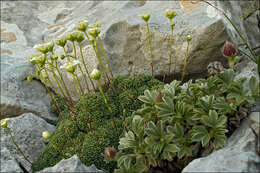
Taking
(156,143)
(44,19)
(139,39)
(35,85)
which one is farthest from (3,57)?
(156,143)

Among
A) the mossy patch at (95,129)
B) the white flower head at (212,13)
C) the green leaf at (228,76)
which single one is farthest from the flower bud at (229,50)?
the white flower head at (212,13)

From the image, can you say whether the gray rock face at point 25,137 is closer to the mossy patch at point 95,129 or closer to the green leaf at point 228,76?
the mossy patch at point 95,129

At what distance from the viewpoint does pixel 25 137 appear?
294 cm

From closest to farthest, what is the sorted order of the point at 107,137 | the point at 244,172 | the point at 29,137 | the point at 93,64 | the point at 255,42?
the point at 244,172
the point at 107,137
the point at 29,137
the point at 93,64
the point at 255,42

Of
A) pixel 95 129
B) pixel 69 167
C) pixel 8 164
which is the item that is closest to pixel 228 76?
pixel 69 167

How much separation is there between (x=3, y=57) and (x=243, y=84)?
373 centimetres

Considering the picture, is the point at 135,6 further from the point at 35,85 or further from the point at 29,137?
the point at 29,137

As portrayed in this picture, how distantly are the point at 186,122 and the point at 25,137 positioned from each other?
197 cm

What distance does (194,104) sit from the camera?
1.97m

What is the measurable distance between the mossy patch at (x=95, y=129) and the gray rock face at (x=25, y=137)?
0.19m

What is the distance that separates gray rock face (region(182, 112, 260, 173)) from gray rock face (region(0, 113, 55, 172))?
77.4 inches

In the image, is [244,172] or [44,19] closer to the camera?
[244,172]

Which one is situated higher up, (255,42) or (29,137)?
(255,42)

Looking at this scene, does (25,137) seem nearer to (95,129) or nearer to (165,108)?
(95,129)
